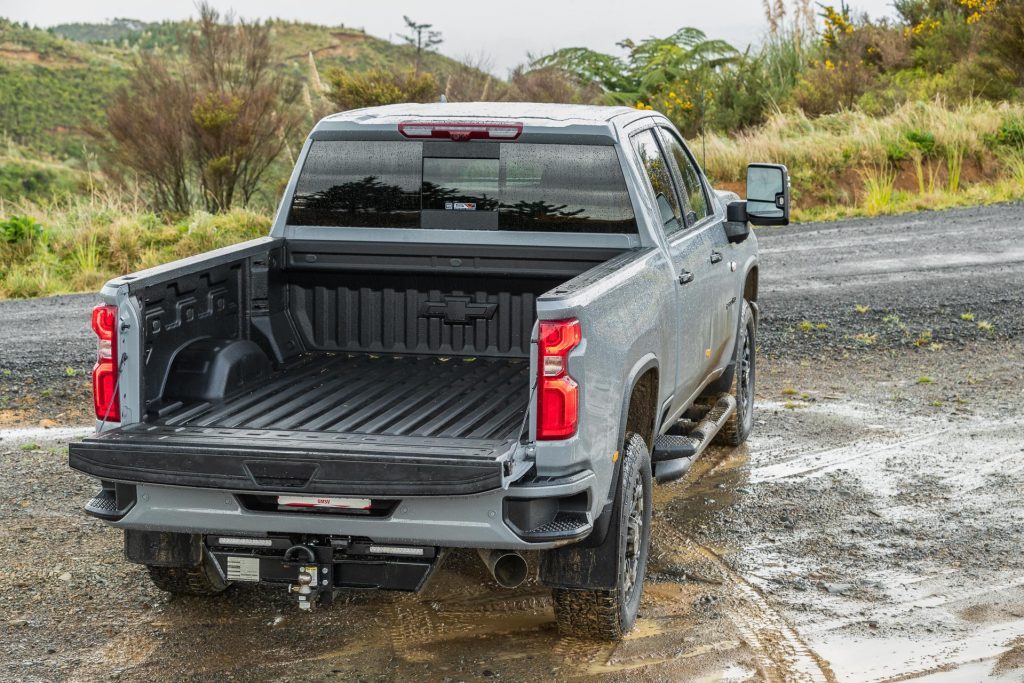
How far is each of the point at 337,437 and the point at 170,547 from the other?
74 cm

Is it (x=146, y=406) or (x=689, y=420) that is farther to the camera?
(x=689, y=420)

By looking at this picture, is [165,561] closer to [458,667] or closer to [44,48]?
[458,667]

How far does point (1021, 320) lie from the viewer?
10914mm

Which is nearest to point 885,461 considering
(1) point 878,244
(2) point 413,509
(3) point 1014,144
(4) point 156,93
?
(2) point 413,509

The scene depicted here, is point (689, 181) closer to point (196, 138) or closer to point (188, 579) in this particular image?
point (188, 579)

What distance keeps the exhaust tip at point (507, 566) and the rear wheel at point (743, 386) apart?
3.13 metres

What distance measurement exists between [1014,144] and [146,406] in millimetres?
18336

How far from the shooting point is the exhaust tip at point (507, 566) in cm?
432

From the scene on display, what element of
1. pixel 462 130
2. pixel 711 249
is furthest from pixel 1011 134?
pixel 462 130

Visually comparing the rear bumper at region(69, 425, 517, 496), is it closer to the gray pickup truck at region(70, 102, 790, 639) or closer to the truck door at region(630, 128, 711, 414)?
the gray pickup truck at region(70, 102, 790, 639)

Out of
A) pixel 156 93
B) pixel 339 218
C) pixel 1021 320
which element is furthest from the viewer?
pixel 156 93

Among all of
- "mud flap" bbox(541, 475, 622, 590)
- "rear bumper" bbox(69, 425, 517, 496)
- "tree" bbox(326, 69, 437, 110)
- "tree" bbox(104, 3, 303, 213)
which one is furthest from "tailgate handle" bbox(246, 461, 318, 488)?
"tree" bbox(326, 69, 437, 110)

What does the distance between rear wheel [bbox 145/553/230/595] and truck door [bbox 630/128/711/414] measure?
212 centimetres

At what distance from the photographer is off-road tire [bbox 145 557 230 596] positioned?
→ 4988 millimetres
